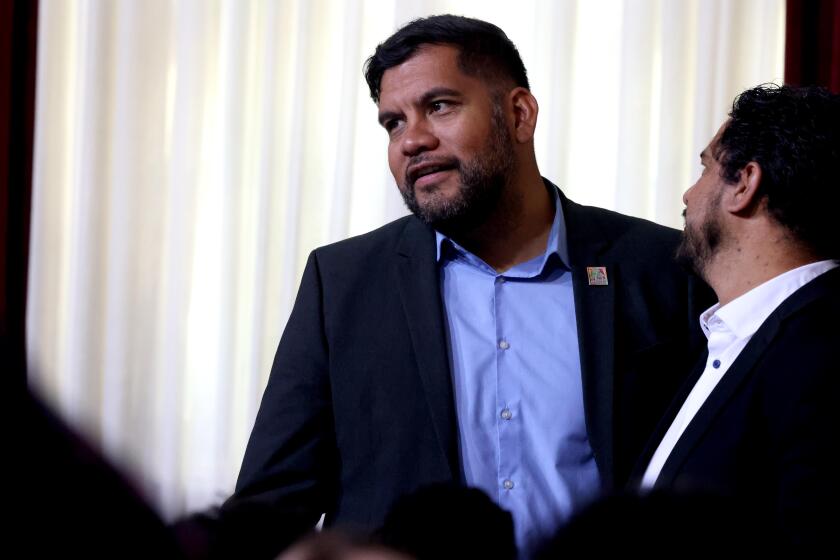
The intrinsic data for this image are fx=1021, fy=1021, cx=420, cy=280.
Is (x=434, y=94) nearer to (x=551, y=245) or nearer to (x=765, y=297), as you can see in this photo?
(x=551, y=245)

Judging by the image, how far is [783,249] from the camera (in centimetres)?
171

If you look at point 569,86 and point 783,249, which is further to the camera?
point 569,86

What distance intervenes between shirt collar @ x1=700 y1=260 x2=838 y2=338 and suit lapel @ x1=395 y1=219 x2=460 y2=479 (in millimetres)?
531

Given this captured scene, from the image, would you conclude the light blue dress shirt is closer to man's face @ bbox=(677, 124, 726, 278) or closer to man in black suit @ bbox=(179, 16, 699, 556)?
man in black suit @ bbox=(179, 16, 699, 556)

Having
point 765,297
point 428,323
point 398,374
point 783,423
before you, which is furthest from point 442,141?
point 783,423

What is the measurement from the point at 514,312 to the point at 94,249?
5.51 feet

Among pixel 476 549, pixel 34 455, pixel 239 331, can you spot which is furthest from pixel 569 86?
pixel 34 455

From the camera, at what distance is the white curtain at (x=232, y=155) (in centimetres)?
292

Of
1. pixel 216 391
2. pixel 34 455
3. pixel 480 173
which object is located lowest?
pixel 216 391

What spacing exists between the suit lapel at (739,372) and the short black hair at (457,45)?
841 millimetres

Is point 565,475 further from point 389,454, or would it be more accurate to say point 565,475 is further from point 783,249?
point 783,249

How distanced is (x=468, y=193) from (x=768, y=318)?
66cm

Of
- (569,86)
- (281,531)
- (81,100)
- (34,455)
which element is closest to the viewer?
(34,455)

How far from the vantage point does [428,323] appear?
197cm
